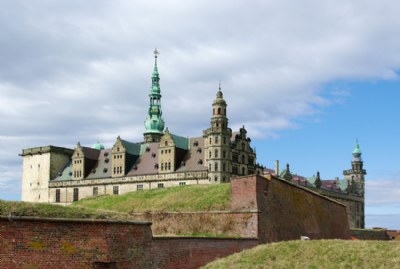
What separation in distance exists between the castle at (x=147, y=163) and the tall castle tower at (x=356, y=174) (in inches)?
1109

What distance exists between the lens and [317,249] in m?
19.5

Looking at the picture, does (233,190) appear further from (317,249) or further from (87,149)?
(87,149)

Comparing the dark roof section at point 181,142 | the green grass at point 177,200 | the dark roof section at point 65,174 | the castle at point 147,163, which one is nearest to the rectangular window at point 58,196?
the castle at point 147,163

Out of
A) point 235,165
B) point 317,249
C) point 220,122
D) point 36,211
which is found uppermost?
point 220,122

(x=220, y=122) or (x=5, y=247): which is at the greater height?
(x=220, y=122)

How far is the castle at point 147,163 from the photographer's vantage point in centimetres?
Answer: 7544

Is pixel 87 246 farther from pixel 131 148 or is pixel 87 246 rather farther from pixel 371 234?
pixel 131 148

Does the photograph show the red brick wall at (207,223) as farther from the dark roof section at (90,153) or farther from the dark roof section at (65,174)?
the dark roof section at (65,174)

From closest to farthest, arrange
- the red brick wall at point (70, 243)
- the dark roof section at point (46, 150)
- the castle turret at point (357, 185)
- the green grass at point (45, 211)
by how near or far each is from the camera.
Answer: the red brick wall at point (70, 243) < the green grass at point (45, 211) < the dark roof section at point (46, 150) < the castle turret at point (357, 185)

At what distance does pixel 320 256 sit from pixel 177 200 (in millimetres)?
12218

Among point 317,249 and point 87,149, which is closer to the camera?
point 317,249

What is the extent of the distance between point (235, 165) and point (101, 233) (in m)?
59.2

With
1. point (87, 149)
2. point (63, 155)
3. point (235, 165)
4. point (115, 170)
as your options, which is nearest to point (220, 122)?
point (235, 165)

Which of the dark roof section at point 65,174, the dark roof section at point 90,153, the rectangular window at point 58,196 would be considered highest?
the dark roof section at point 90,153
